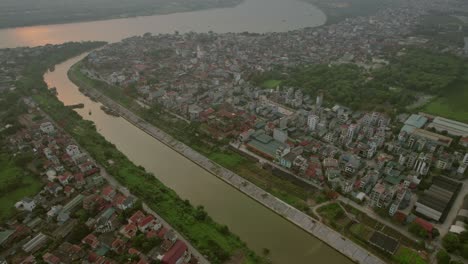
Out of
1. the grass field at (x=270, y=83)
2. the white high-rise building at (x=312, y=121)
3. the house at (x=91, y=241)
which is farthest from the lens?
the grass field at (x=270, y=83)

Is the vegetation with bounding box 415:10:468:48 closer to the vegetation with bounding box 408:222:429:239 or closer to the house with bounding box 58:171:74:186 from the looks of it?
the vegetation with bounding box 408:222:429:239

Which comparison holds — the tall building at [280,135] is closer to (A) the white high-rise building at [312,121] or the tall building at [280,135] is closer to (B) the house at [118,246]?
(A) the white high-rise building at [312,121]

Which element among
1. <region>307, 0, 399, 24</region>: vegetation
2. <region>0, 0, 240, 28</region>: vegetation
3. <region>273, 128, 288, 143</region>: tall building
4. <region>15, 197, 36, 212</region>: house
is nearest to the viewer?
<region>15, 197, 36, 212</region>: house

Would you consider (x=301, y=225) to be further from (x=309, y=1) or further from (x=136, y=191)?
(x=309, y=1)

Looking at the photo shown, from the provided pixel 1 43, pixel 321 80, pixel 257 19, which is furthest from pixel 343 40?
pixel 1 43

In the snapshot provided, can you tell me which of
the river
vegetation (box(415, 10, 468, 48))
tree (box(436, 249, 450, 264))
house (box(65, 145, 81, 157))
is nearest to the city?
tree (box(436, 249, 450, 264))

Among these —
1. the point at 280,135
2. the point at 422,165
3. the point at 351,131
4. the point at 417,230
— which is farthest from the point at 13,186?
the point at 422,165

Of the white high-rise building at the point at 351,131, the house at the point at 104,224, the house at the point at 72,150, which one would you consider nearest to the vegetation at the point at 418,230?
the white high-rise building at the point at 351,131
